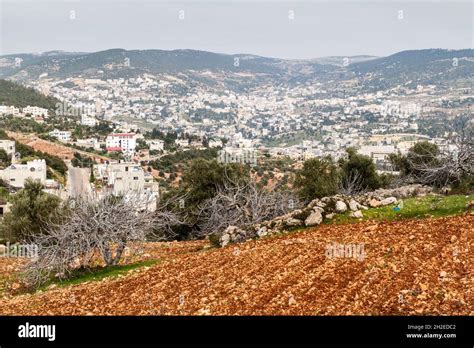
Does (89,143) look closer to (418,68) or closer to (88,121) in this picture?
(88,121)

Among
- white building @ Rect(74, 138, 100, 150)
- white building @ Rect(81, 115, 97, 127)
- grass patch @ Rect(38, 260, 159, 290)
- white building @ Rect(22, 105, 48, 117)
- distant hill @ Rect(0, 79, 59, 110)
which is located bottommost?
white building @ Rect(74, 138, 100, 150)

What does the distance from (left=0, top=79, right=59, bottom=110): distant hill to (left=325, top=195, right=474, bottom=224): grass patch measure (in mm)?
80143

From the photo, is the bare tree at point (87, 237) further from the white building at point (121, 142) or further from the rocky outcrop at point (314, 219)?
the white building at point (121, 142)

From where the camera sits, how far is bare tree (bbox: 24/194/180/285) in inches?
406

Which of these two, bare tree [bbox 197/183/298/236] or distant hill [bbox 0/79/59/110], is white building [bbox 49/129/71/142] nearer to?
distant hill [bbox 0/79/59/110]

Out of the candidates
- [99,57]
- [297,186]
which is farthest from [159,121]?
[297,186]

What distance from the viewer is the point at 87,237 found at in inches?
408

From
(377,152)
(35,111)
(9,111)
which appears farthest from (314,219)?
(35,111)

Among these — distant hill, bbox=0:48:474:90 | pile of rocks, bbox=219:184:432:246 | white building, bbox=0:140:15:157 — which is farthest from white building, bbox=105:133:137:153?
pile of rocks, bbox=219:184:432:246

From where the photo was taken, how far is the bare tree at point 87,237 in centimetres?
1031

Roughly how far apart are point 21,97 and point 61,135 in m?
19.3

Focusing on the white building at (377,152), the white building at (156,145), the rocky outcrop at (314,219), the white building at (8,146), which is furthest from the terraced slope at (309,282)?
the white building at (156,145)
